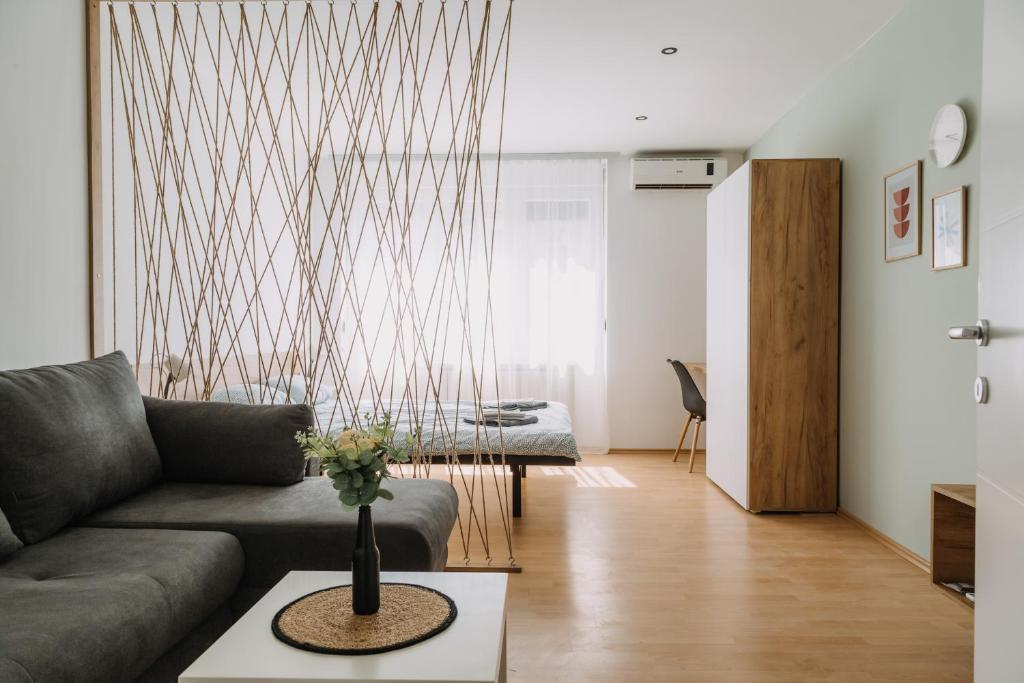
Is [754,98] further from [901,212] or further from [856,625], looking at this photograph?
[856,625]

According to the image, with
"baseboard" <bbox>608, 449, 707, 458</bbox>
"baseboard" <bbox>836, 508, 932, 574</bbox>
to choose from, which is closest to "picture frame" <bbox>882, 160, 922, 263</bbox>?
"baseboard" <bbox>836, 508, 932, 574</bbox>

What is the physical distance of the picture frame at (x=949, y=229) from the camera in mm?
2723

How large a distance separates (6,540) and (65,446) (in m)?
0.30

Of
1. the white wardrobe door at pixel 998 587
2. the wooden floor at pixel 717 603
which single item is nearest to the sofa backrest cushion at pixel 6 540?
the wooden floor at pixel 717 603

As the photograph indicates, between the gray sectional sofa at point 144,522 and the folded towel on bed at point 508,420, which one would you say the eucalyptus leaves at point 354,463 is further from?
the folded towel on bed at point 508,420

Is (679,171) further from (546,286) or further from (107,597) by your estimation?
(107,597)

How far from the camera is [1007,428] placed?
1.29 m

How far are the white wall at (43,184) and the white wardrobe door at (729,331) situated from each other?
3.29 m

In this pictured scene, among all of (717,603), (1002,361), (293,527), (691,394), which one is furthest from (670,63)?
(293,527)

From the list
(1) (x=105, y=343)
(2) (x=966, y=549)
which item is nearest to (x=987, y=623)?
(2) (x=966, y=549)

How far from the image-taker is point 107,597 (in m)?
1.49

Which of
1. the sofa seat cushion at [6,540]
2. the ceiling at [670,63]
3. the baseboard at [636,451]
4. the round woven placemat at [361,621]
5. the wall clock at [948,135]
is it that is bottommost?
the baseboard at [636,451]

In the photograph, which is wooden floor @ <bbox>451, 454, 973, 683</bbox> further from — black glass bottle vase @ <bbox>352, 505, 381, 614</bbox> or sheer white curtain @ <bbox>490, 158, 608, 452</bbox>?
sheer white curtain @ <bbox>490, 158, 608, 452</bbox>

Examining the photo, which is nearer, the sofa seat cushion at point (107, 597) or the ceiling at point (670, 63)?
the sofa seat cushion at point (107, 597)
